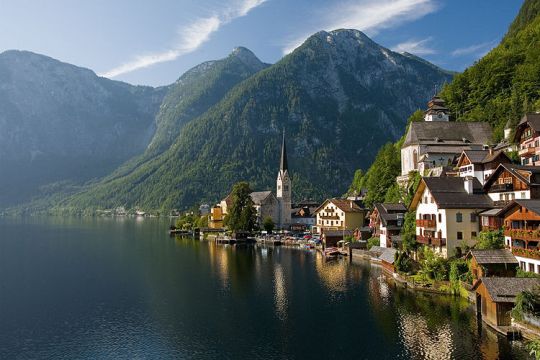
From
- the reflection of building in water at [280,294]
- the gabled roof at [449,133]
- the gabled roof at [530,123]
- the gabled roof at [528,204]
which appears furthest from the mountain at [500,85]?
the reflection of building in water at [280,294]

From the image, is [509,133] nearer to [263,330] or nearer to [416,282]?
[416,282]

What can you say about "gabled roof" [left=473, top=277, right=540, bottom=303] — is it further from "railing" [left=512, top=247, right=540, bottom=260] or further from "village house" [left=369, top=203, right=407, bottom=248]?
"village house" [left=369, top=203, right=407, bottom=248]

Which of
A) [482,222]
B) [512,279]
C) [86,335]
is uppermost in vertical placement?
[482,222]

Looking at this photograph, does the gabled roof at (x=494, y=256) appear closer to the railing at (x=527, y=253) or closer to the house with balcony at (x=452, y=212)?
the railing at (x=527, y=253)

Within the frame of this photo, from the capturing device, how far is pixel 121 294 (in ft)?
214

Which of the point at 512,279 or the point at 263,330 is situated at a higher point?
the point at 512,279

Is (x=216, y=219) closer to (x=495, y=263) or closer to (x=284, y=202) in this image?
(x=284, y=202)

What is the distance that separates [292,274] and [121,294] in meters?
28.6

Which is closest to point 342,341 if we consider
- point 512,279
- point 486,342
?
point 486,342

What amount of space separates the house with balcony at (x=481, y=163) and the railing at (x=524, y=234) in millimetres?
16925

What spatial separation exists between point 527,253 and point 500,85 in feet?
320

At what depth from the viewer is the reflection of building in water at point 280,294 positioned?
2097 inches

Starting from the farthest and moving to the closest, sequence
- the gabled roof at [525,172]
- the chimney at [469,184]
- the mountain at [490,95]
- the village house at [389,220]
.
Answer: the mountain at [490,95]
the village house at [389,220]
the chimney at [469,184]
the gabled roof at [525,172]

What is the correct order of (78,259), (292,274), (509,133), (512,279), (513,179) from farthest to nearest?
Result: (78,259) → (509,133) → (292,274) → (513,179) → (512,279)
